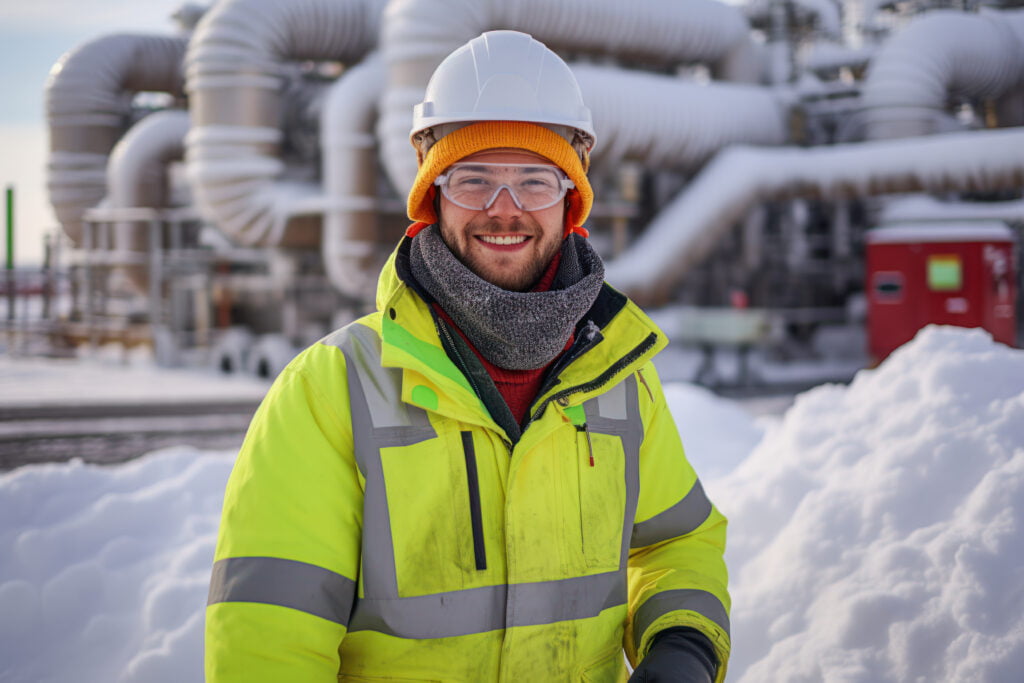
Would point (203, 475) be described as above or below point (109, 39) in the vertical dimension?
below

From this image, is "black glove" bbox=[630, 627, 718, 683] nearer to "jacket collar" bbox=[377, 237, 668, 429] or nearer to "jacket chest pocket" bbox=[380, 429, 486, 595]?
"jacket chest pocket" bbox=[380, 429, 486, 595]

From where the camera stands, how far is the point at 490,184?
Result: 1.93 metres

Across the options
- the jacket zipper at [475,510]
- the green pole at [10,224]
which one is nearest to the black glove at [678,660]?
the jacket zipper at [475,510]

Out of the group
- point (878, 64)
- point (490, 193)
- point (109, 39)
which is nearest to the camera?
point (490, 193)

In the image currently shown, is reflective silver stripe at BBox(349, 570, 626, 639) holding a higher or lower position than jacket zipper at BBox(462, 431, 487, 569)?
lower

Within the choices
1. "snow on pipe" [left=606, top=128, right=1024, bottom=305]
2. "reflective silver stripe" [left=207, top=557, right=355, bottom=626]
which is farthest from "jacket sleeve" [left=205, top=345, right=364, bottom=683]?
"snow on pipe" [left=606, top=128, right=1024, bottom=305]

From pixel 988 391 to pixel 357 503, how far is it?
9.09ft

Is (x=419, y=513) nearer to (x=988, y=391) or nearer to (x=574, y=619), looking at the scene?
(x=574, y=619)

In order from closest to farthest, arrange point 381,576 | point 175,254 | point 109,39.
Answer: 1. point 381,576
2. point 175,254
3. point 109,39

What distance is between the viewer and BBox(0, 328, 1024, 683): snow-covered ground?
259cm

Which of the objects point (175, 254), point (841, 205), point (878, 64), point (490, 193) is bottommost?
point (175, 254)

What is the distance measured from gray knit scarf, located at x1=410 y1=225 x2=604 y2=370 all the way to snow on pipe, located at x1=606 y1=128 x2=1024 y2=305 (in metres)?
10.7

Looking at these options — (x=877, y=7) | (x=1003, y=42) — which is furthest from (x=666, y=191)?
(x=877, y=7)

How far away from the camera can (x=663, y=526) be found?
6.73 ft
